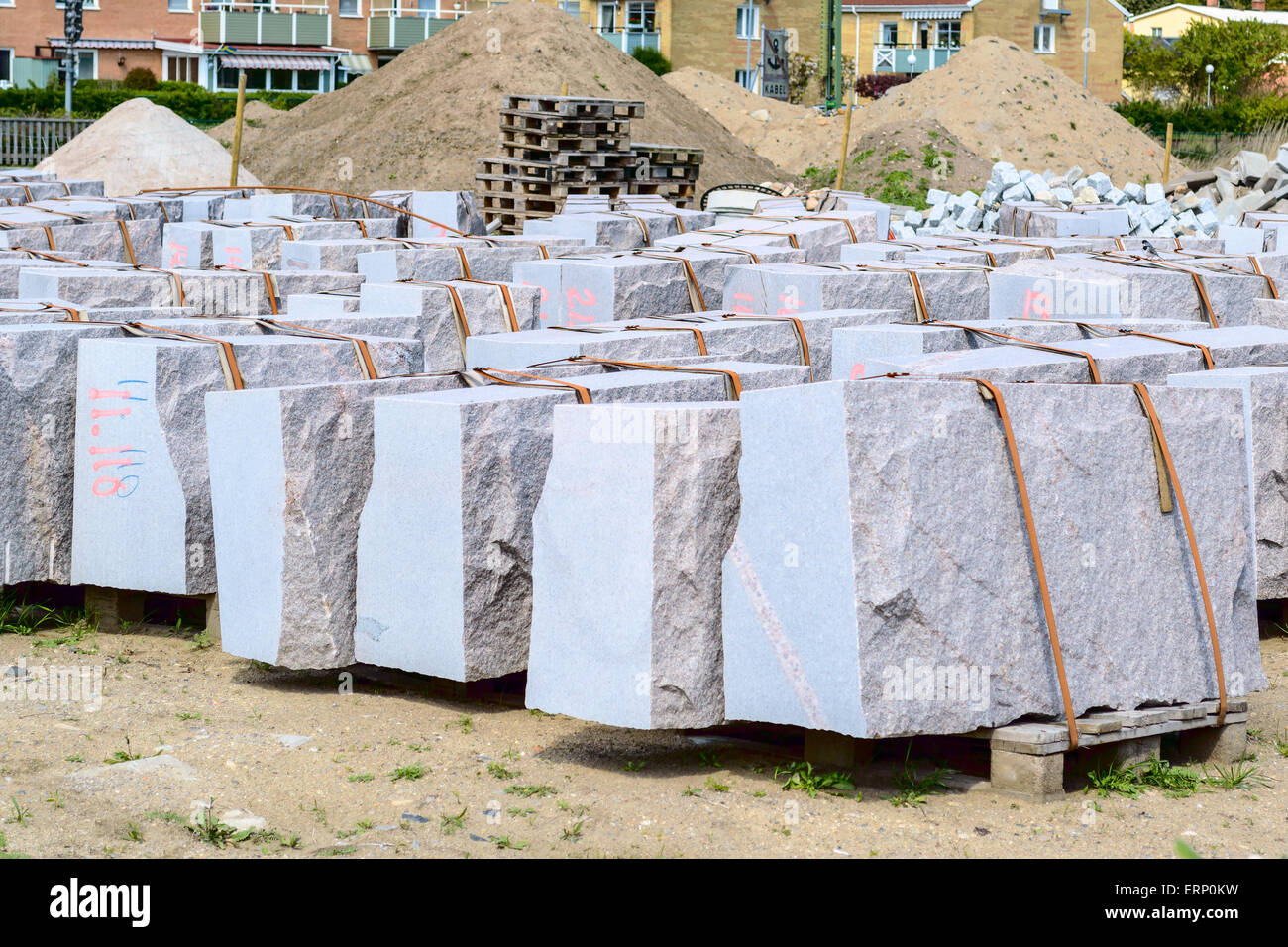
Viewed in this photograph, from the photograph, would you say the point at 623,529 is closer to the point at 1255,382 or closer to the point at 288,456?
the point at 288,456

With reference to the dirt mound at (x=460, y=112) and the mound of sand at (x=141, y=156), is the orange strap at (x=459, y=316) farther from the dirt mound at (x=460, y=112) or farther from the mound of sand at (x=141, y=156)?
the dirt mound at (x=460, y=112)

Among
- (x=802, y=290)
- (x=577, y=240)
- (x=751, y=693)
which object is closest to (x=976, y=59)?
(x=577, y=240)

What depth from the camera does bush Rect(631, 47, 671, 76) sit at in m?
52.0

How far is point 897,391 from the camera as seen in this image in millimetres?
4434

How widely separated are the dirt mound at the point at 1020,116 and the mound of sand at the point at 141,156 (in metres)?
14.3

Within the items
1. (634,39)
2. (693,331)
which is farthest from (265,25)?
(693,331)

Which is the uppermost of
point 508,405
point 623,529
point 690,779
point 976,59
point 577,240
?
point 976,59

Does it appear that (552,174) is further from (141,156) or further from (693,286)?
(693,286)

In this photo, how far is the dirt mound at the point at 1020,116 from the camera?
3064cm

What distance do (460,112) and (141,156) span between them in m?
7.97

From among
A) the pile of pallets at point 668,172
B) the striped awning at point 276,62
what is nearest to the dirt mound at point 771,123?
the pile of pallets at point 668,172

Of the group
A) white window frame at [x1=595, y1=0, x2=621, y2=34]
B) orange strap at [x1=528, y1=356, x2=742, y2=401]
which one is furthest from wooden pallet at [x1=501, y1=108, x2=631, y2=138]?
white window frame at [x1=595, y1=0, x2=621, y2=34]

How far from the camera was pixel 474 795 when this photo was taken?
473 cm
